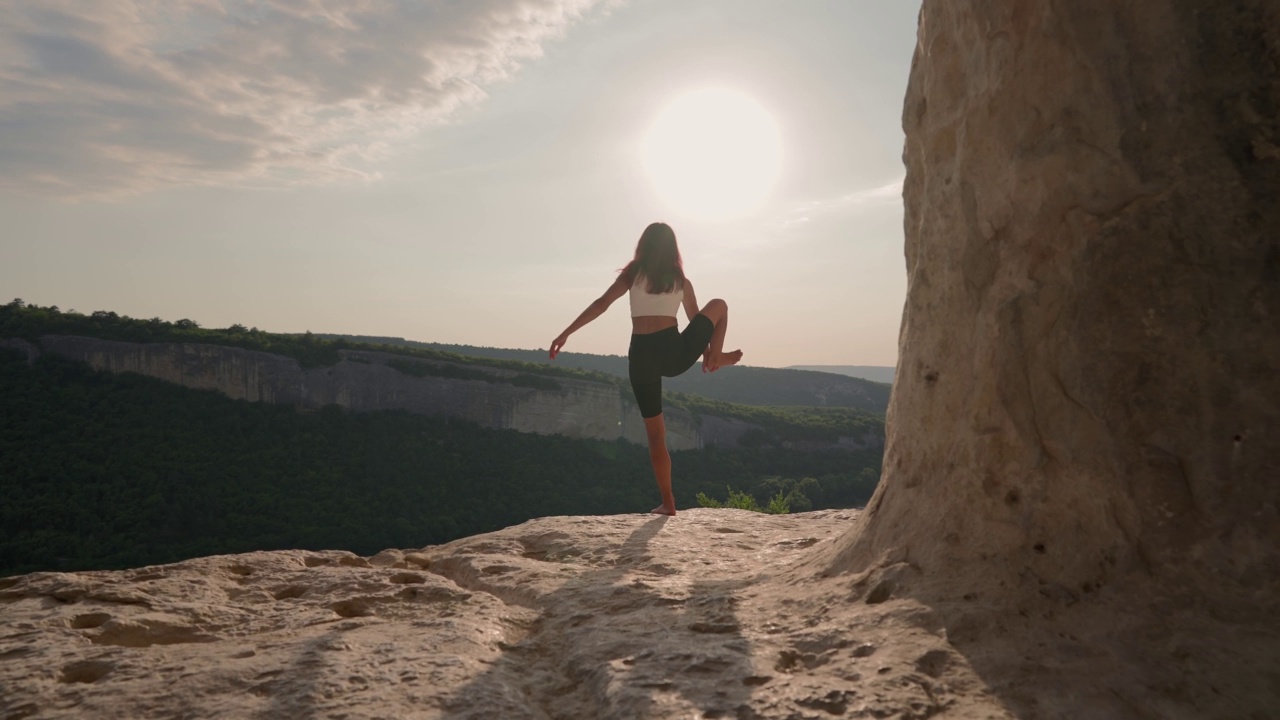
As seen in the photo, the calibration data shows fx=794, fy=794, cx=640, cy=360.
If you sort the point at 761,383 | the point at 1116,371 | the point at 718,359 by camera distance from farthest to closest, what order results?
the point at 761,383, the point at 718,359, the point at 1116,371

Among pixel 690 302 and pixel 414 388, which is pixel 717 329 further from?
pixel 414 388

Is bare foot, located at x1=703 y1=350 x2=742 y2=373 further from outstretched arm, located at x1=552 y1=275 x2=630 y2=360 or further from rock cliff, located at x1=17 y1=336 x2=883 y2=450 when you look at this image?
rock cliff, located at x1=17 y1=336 x2=883 y2=450

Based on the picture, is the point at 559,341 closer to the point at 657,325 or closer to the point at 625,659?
the point at 657,325

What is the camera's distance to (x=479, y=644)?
2.87 metres

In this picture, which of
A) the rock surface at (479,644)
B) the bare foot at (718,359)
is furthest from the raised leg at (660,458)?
the rock surface at (479,644)

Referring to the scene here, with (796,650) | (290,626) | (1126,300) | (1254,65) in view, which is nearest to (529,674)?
(796,650)

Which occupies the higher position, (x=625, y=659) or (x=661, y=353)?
(x=661, y=353)

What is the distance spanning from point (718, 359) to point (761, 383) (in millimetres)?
69059

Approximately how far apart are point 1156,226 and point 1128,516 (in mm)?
900

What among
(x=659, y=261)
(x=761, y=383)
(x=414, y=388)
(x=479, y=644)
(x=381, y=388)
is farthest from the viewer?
(x=761, y=383)

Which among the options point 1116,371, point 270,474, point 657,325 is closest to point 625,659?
point 1116,371

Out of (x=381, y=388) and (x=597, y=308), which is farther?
(x=381, y=388)

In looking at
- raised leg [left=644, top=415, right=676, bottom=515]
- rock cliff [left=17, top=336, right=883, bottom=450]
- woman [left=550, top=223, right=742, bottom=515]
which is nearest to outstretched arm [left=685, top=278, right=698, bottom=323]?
woman [left=550, top=223, right=742, bottom=515]

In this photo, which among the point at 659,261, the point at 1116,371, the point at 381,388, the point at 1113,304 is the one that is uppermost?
the point at 659,261
